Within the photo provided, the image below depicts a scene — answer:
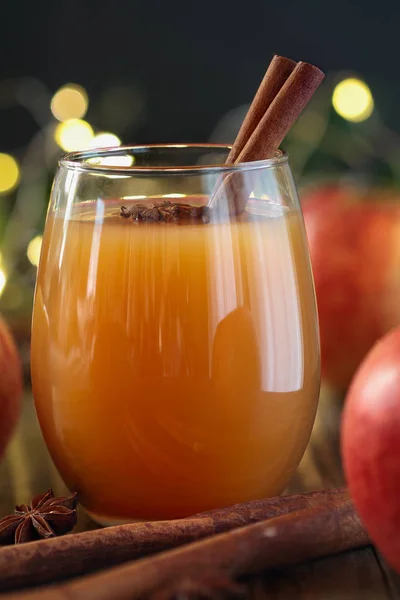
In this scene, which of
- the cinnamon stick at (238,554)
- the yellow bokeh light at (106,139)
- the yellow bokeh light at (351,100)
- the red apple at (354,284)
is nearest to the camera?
the cinnamon stick at (238,554)

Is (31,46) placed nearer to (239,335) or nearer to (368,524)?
(239,335)

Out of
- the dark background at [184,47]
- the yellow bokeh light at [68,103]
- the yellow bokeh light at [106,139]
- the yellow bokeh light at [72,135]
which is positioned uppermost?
the dark background at [184,47]

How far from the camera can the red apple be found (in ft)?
3.73

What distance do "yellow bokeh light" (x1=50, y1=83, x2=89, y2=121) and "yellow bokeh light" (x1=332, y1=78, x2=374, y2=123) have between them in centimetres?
59

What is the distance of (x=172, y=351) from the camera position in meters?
0.77

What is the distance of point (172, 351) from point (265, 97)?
283 mm

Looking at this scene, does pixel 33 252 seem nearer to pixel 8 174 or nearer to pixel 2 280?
pixel 2 280

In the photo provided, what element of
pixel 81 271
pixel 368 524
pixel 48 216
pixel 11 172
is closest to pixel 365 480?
pixel 368 524

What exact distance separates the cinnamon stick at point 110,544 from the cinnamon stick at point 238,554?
41 mm

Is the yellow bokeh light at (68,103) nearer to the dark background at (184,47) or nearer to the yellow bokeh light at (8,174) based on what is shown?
the dark background at (184,47)

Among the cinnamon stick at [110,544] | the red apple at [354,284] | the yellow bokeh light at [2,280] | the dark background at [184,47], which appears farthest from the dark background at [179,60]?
the cinnamon stick at [110,544]

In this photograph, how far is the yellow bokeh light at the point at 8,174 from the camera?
6.48 feet

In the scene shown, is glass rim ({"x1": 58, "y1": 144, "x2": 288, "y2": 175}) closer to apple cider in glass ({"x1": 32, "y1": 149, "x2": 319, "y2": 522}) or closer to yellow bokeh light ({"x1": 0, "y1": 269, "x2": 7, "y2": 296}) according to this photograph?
apple cider in glass ({"x1": 32, "y1": 149, "x2": 319, "y2": 522})

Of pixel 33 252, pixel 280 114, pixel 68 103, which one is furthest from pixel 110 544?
pixel 68 103
